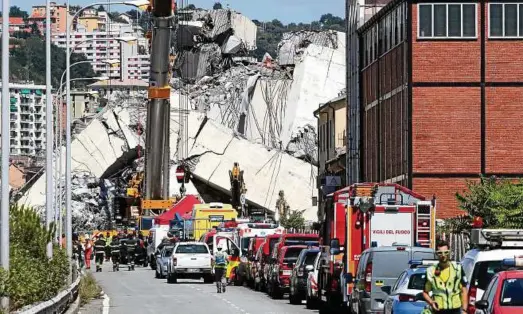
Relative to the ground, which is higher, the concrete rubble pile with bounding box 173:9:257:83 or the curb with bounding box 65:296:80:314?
the concrete rubble pile with bounding box 173:9:257:83

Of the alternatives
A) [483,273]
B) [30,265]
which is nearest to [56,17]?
[30,265]

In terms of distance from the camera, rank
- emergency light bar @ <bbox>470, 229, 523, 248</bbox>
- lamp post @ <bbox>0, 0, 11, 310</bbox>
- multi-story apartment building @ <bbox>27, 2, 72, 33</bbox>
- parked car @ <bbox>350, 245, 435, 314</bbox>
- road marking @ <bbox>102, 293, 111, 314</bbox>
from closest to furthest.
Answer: emergency light bar @ <bbox>470, 229, 523, 248</bbox> → lamp post @ <bbox>0, 0, 11, 310</bbox> → parked car @ <bbox>350, 245, 435, 314</bbox> → road marking @ <bbox>102, 293, 111, 314</bbox> → multi-story apartment building @ <bbox>27, 2, 72, 33</bbox>

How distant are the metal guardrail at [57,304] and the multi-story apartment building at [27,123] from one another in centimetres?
7472

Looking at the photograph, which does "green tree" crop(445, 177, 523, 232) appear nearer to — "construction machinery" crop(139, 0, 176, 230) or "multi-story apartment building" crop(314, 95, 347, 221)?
"construction machinery" crop(139, 0, 176, 230)

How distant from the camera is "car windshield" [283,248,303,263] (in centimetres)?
4334

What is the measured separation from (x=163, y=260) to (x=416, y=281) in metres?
35.6

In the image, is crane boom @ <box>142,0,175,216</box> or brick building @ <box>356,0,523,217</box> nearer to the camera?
brick building @ <box>356,0,523,217</box>

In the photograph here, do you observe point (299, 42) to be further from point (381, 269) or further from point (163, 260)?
point (381, 269)

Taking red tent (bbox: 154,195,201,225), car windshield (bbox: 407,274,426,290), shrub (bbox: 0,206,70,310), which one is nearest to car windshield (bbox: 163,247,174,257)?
red tent (bbox: 154,195,201,225)

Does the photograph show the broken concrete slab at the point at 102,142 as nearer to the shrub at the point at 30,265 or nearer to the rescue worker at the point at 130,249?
the rescue worker at the point at 130,249

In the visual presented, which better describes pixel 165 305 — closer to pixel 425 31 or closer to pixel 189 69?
pixel 425 31

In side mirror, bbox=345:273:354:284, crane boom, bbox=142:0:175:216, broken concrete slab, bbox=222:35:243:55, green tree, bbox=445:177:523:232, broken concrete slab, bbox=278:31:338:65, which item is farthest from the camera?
broken concrete slab, bbox=222:35:243:55

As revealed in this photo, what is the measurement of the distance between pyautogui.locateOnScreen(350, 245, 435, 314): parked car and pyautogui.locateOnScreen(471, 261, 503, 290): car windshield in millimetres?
6360

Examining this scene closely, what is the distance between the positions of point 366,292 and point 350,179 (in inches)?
2102
